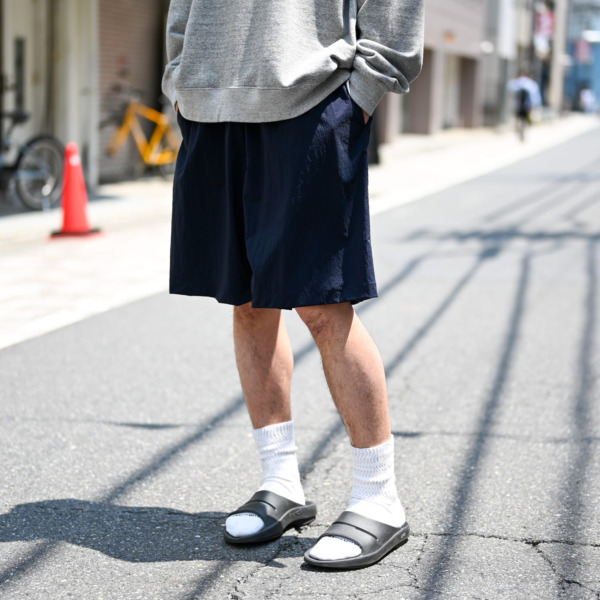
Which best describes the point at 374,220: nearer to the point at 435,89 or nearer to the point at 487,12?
the point at 435,89

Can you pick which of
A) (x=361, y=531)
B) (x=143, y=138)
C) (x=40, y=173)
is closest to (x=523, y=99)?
(x=143, y=138)

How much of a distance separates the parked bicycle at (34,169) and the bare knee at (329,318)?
792 centimetres

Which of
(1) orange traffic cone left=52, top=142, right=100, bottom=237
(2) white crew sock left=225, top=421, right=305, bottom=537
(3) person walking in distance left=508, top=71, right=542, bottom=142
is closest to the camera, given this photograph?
(2) white crew sock left=225, top=421, right=305, bottom=537

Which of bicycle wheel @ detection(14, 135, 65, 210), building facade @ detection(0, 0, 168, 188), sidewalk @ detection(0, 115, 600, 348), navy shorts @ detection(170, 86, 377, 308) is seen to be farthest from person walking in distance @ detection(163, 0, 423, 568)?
building facade @ detection(0, 0, 168, 188)

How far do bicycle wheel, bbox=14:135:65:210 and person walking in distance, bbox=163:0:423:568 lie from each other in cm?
764

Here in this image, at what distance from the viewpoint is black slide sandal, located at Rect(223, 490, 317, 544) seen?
105 inches

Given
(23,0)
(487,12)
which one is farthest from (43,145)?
(487,12)

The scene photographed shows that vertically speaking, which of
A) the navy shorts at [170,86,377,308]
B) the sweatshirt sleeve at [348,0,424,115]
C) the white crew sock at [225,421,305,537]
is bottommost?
the white crew sock at [225,421,305,537]

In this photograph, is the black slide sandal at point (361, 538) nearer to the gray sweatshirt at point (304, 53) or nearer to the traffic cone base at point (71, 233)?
the gray sweatshirt at point (304, 53)

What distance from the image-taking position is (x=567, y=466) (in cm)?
336

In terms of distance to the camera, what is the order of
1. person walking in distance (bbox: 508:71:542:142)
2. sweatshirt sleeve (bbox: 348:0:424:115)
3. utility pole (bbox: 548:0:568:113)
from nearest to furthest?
sweatshirt sleeve (bbox: 348:0:424:115) → person walking in distance (bbox: 508:71:542:142) → utility pole (bbox: 548:0:568:113)

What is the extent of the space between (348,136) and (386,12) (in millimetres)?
301

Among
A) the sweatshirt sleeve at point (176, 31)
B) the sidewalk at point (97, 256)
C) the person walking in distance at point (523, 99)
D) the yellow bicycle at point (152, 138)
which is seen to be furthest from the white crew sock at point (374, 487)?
the person walking in distance at point (523, 99)

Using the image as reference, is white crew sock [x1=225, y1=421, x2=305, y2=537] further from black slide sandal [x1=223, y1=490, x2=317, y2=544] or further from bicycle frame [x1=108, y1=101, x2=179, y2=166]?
bicycle frame [x1=108, y1=101, x2=179, y2=166]
